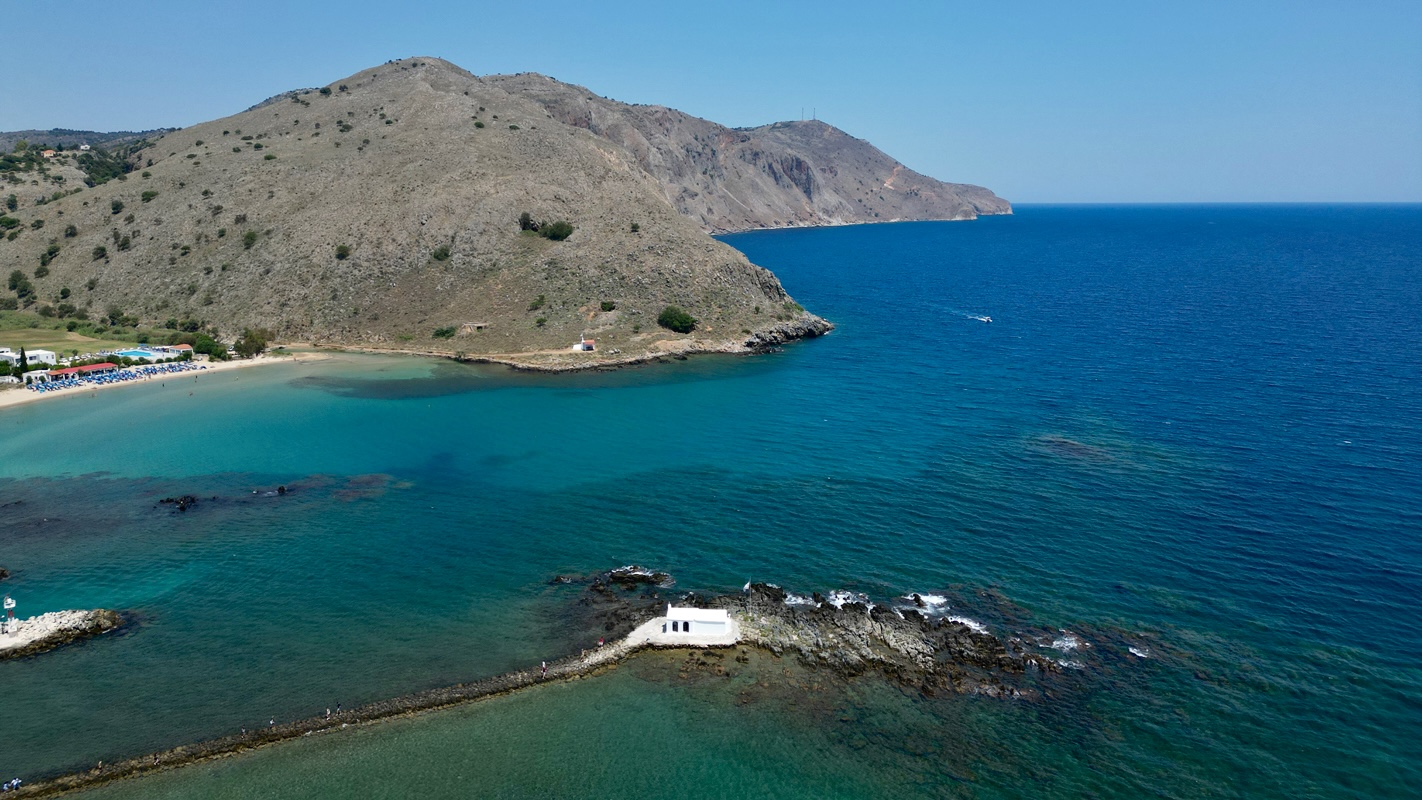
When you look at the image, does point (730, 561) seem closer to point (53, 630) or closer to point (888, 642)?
point (888, 642)

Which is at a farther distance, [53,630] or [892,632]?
[53,630]

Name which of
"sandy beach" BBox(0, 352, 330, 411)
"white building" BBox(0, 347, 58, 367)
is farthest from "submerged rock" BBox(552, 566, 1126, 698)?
"white building" BBox(0, 347, 58, 367)

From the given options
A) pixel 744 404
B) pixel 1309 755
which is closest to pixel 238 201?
pixel 744 404

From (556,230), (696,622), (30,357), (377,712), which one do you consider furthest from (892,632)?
(30,357)

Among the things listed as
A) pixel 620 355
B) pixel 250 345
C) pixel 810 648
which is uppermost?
pixel 250 345

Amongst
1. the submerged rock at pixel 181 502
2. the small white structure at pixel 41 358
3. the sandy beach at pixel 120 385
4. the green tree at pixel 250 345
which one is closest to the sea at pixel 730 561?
the submerged rock at pixel 181 502
